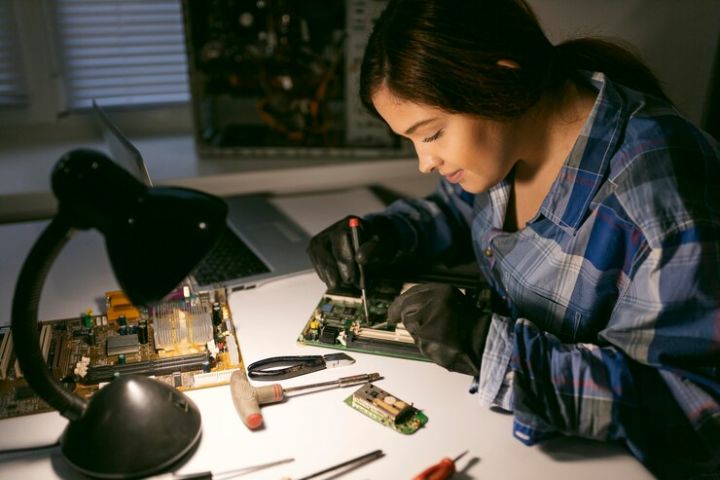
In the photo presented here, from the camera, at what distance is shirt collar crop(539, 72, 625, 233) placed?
0.99 m

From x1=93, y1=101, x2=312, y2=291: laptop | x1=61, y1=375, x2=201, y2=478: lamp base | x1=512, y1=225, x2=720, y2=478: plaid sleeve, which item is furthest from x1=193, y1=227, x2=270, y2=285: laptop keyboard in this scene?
x1=512, y1=225, x2=720, y2=478: plaid sleeve

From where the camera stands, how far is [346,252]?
1.25m

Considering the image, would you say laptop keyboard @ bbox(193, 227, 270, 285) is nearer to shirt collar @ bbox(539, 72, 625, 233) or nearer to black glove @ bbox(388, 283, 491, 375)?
black glove @ bbox(388, 283, 491, 375)

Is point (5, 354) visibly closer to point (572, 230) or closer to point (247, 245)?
point (247, 245)

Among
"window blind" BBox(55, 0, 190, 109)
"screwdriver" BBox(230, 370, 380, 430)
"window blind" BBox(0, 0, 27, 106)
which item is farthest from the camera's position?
"window blind" BBox(55, 0, 190, 109)

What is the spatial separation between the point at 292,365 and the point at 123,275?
407 millimetres

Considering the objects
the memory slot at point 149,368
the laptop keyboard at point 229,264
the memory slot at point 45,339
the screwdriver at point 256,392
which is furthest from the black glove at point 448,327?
the memory slot at point 45,339

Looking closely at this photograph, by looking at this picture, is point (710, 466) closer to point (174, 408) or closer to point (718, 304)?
point (718, 304)

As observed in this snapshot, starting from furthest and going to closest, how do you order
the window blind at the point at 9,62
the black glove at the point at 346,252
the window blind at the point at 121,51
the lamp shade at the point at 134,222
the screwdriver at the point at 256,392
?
the window blind at the point at 121,51
the window blind at the point at 9,62
the black glove at the point at 346,252
the screwdriver at the point at 256,392
the lamp shade at the point at 134,222

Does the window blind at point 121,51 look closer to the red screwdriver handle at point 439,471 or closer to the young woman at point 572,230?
the young woman at point 572,230

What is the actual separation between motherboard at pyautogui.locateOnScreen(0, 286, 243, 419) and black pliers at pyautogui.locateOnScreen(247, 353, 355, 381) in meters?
0.04

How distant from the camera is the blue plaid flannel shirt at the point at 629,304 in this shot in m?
0.83

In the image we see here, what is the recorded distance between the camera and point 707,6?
1596 millimetres

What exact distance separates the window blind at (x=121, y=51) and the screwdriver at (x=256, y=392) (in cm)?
162
